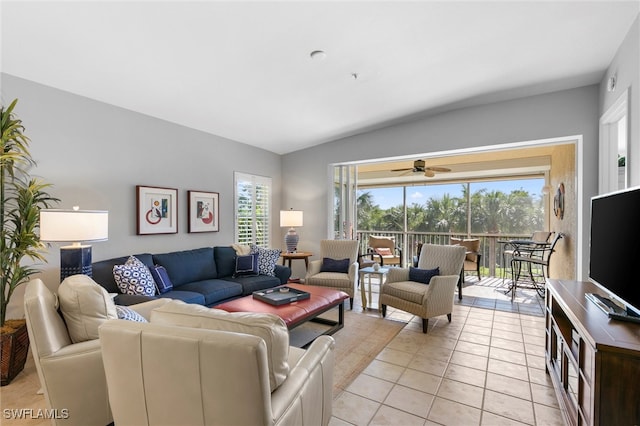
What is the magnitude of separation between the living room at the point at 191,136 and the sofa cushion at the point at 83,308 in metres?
1.73

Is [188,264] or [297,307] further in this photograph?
[188,264]

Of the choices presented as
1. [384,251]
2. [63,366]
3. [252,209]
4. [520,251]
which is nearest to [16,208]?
[63,366]

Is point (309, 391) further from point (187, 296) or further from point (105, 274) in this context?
point (105, 274)

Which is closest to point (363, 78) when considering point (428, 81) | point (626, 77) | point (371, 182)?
point (428, 81)

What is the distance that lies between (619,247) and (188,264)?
4064mm

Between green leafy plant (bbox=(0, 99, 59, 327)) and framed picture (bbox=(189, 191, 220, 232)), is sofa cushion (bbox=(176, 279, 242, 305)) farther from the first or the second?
green leafy plant (bbox=(0, 99, 59, 327))

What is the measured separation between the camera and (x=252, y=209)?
530cm

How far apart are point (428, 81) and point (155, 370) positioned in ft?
11.6

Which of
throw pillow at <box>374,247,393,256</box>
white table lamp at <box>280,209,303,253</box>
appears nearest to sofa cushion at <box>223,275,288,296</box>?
white table lamp at <box>280,209,303,253</box>

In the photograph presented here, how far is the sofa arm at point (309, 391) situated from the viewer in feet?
4.02

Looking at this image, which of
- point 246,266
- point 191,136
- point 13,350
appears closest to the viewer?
point 13,350

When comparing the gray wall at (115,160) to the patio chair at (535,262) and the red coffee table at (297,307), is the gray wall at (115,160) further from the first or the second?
the patio chair at (535,262)

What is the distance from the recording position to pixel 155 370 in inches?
45.0

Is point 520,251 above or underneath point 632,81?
underneath
